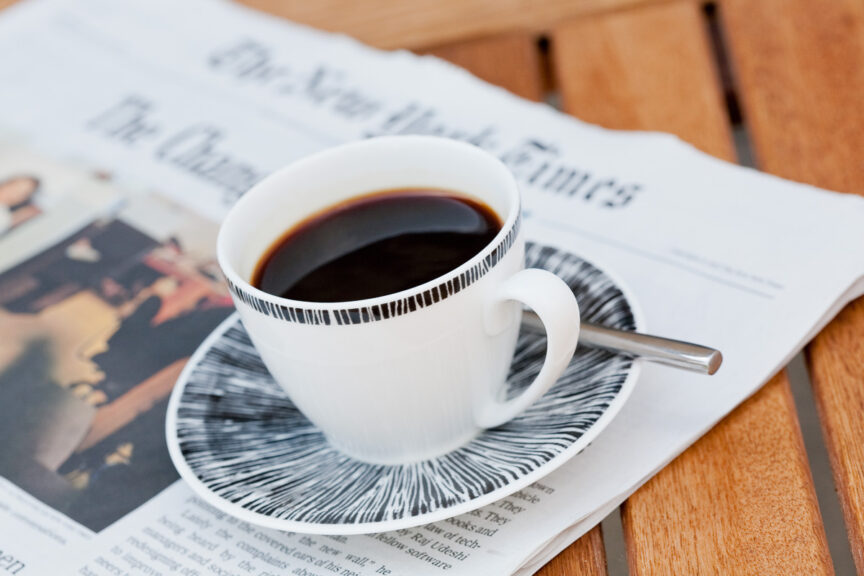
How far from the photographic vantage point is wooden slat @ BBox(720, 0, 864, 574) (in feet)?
1.30

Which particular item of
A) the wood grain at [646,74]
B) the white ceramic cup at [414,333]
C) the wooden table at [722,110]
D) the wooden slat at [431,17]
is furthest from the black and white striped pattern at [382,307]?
the wooden slat at [431,17]

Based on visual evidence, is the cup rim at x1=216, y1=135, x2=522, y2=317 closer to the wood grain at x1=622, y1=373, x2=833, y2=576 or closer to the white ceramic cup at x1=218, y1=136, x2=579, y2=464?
the white ceramic cup at x1=218, y1=136, x2=579, y2=464

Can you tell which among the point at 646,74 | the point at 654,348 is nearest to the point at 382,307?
the point at 654,348

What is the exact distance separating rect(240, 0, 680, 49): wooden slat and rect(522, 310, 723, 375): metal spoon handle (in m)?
0.37

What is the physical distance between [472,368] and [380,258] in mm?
64

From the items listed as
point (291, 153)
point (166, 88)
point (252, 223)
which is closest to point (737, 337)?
point (252, 223)

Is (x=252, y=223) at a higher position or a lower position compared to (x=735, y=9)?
higher

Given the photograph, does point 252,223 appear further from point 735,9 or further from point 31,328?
point 735,9

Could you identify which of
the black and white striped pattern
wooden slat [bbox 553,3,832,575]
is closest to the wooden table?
wooden slat [bbox 553,3,832,575]

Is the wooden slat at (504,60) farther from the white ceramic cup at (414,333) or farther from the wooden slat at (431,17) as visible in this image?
the white ceramic cup at (414,333)

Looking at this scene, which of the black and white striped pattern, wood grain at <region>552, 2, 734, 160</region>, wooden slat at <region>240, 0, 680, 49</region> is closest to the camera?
the black and white striped pattern

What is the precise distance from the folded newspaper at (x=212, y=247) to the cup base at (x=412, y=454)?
31 millimetres

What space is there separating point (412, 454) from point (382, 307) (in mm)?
84

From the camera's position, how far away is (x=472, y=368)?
0.37 m
